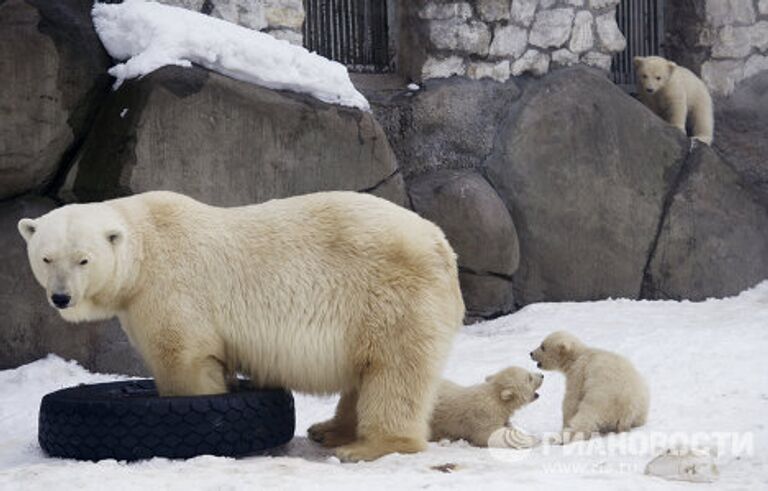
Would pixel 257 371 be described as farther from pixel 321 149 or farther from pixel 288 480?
pixel 321 149

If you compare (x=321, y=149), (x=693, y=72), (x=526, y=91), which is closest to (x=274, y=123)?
(x=321, y=149)

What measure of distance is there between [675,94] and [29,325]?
6.09 m

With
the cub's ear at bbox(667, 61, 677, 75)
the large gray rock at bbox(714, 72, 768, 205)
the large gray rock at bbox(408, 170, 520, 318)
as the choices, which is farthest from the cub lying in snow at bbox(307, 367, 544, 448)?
the large gray rock at bbox(714, 72, 768, 205)

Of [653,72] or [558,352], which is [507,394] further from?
[653,72]

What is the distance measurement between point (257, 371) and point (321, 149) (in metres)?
2.65

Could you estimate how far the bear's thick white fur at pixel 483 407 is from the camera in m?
4.71

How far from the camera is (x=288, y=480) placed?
3453 mm

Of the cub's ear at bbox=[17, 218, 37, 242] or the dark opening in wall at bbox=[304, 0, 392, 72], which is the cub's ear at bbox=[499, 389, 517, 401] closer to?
the cub's ear at bbox=[17, 218, 37, 242]

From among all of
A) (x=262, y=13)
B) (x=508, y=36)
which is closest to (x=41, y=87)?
(x=262, y=13)

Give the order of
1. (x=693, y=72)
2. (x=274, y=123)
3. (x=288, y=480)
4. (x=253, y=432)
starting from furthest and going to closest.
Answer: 1. (x=693, y=72)
2. (x=274, y=123)
3. (x=253, y=432)
4. (x=288, y=480)

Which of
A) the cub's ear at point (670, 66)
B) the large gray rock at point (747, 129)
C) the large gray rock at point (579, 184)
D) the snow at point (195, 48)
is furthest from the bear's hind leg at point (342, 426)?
the large gray rock at point (747, 129)

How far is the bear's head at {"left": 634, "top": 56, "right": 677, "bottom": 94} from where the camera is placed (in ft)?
32.3

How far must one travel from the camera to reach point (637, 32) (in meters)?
10.8

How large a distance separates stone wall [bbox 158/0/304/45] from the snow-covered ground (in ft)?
7.92
